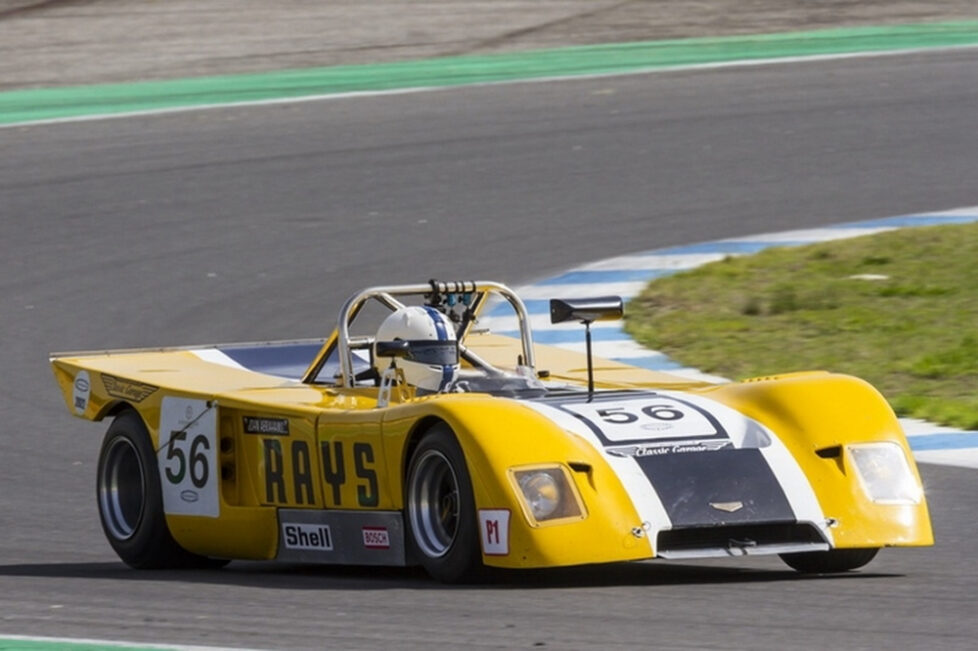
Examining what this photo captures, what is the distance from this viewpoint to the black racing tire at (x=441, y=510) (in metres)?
6.57

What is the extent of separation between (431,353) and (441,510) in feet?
2.66

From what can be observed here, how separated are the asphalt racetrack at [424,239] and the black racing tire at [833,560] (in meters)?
0.07

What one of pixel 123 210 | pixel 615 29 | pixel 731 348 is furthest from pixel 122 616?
pixel 615 29

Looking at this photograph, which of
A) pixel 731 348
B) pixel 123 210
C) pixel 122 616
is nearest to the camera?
pixel 122 616

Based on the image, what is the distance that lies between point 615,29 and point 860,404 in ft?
47.9

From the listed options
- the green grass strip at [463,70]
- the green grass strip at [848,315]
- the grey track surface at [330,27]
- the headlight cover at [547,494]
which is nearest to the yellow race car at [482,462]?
the headlight cover at [547,494]

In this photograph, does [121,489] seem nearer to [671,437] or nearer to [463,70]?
[671,437]

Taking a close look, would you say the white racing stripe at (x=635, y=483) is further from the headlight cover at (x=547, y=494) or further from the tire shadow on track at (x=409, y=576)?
the tire shadow on track at (x=409, y=576)

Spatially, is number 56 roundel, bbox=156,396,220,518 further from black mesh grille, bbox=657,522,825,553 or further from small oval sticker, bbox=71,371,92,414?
black mesh grille, bbox=657,522,825,553

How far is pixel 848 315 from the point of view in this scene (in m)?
12.2

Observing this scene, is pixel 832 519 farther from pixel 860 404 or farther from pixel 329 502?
pixel 329 502

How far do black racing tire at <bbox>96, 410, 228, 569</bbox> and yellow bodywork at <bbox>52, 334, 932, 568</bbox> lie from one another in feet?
0.21

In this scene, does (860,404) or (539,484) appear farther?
(860,404)

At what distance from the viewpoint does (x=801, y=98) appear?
59.8 ft
